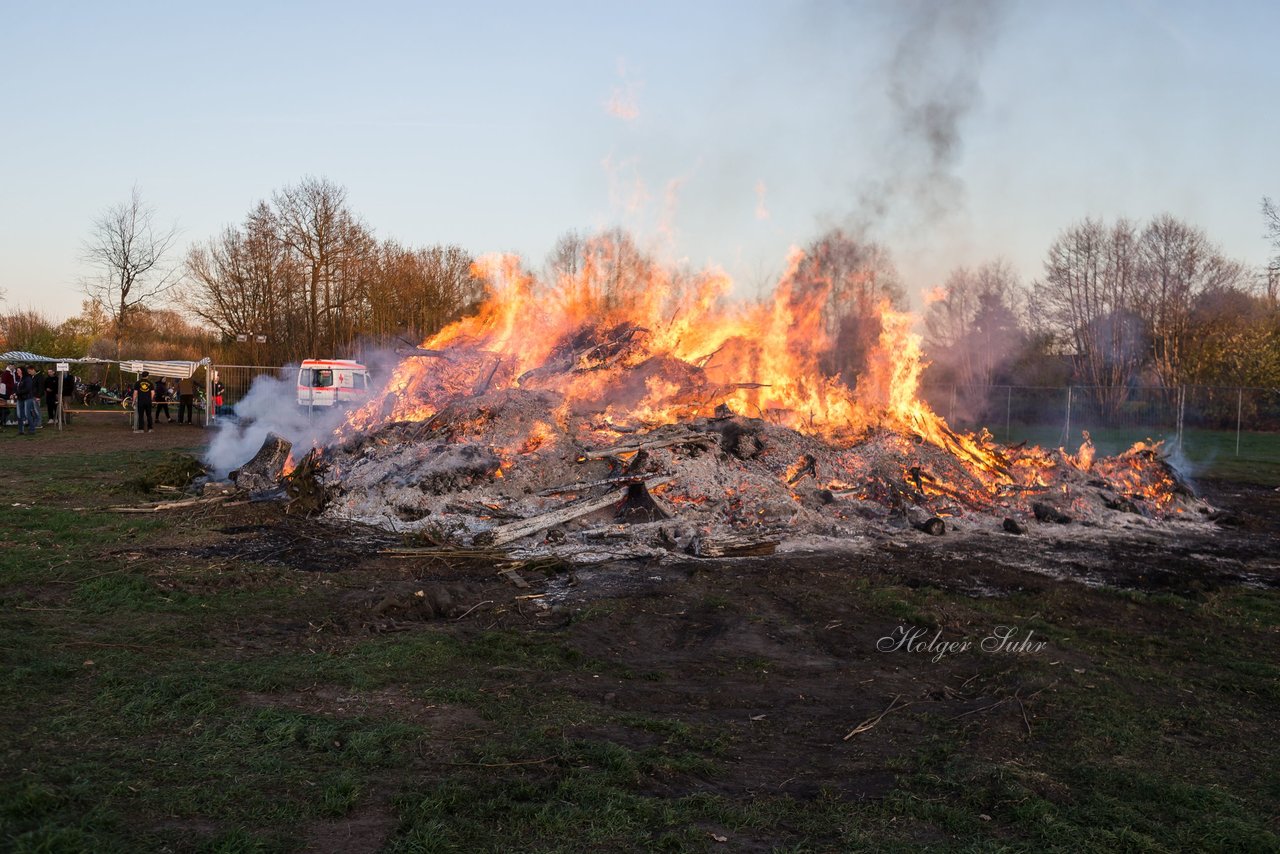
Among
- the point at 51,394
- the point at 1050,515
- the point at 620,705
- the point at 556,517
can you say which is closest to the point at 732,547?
the point at 556,517

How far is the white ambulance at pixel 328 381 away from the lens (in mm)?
24406

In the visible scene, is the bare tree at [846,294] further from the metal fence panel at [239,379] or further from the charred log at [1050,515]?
the metal fence panel at [239,379]

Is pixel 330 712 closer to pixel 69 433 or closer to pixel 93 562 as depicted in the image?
pixel 93 562

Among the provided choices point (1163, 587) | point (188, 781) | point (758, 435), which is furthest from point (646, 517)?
point (188, 781)

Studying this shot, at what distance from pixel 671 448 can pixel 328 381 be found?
15183mm

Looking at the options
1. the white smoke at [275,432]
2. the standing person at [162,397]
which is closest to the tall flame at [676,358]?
the white smoke at [275,432]

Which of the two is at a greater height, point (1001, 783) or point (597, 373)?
point (597, 373)

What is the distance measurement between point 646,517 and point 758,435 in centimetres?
310

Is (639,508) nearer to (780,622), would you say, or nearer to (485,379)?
(780,622)

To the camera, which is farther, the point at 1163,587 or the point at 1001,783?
the point at 1163,587

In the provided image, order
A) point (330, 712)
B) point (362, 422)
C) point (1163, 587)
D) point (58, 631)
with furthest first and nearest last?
point (362, 422) < point (1163, 587) < point (58, 631) < point (330, 712)

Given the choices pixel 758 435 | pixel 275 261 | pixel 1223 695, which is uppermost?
pixel 275 261

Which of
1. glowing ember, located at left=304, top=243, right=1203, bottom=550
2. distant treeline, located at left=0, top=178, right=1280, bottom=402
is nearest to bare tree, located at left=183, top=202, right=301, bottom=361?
distant treeline, located at left=0, top=178, right=1280, bottom=402

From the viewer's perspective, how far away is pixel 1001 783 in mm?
4230
